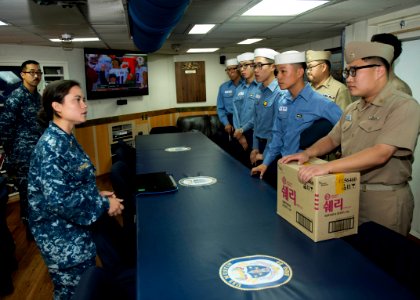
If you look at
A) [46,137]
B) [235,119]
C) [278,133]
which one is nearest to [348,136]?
[278,133]

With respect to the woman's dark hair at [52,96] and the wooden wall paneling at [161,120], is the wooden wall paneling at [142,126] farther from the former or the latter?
the woman's dark hair at [52,96]

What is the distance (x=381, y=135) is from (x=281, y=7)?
2.07 meters

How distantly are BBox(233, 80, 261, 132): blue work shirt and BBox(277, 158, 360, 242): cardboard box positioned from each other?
2.46m

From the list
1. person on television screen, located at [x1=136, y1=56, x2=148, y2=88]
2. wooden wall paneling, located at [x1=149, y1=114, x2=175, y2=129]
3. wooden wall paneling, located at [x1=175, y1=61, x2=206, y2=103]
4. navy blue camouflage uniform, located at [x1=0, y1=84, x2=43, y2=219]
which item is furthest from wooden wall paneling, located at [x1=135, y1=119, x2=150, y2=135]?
navy blue camouflage uniform, located at [x1=0, y1=84, x2=43, y2=219]

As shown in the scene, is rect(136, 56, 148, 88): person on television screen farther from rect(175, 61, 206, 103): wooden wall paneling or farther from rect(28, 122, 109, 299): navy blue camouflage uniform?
rect(28, 122, 109, 299): navy blue camouflage uniform

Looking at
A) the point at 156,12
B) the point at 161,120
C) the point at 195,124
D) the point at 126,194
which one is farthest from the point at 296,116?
the point at 161,120

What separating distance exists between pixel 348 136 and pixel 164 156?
1818mm

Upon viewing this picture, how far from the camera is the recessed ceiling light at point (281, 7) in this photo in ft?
10.0

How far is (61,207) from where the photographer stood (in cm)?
159

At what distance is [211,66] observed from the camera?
8.65m

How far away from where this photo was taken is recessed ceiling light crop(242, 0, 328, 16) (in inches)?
121

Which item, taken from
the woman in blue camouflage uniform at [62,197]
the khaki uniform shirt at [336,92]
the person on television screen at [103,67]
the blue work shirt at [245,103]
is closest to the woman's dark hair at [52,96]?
the woman in blue camouflage uniform at [62,197]

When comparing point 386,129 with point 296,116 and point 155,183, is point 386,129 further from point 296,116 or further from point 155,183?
point 155,183

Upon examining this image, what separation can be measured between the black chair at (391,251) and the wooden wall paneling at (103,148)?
18.8ft
